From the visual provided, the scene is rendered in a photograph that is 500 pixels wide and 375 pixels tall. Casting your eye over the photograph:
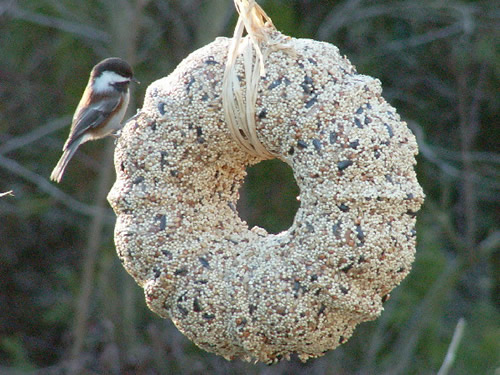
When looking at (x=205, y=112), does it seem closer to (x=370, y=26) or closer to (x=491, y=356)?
(x=491, y=356)

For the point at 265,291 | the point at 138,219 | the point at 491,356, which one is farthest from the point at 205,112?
the point at 491,356

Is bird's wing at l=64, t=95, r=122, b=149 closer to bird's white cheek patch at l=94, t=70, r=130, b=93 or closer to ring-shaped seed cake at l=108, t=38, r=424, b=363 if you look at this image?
bird's white cheek patch at l=94, t=70, r=130, b=93

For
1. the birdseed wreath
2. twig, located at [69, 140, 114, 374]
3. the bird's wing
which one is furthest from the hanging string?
twig, located at [69, 140, 114, 374]

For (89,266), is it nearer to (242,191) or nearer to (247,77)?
(242,191)

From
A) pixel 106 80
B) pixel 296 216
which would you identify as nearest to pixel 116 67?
pixel 106 80

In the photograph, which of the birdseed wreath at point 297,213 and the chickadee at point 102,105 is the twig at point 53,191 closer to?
the chickadee at point 102,105

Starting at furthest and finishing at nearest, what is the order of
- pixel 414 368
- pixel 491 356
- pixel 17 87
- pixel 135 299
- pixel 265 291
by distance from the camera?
pixel 17 87 < pixel 135 299 < pixel 414 368 < pixel 491 356 < pixel 265 291
